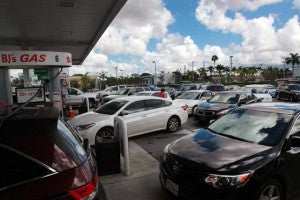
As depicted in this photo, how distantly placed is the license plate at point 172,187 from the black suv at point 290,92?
23045 millimetres

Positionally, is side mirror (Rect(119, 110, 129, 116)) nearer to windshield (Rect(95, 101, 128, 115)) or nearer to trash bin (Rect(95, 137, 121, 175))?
windshield (Rect(95, 101, 128, 115))

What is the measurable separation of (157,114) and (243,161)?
20.9 ft

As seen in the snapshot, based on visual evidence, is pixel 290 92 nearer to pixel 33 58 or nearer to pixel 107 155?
pixel 33 58

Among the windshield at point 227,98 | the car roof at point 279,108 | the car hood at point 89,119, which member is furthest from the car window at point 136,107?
the car roof at point 279,108

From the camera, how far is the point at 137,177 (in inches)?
236

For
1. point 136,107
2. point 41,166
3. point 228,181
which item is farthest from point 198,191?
point 136,107

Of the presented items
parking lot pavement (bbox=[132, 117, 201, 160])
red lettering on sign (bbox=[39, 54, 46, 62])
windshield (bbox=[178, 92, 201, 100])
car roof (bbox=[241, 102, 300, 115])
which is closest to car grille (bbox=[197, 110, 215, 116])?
parking lot pavement (bbox=[132, 117, 201, 160])

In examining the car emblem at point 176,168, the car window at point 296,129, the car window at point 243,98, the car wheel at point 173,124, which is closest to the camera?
the car emblem at point 176,168

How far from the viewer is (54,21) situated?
1460cm

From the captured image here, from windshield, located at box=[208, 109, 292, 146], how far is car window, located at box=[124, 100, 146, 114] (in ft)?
14.1

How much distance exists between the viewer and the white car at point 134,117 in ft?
28.0

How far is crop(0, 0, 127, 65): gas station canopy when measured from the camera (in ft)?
38.3

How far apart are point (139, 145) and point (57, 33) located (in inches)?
459

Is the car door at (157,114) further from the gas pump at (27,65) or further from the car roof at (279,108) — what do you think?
the car roof at (279,108)
